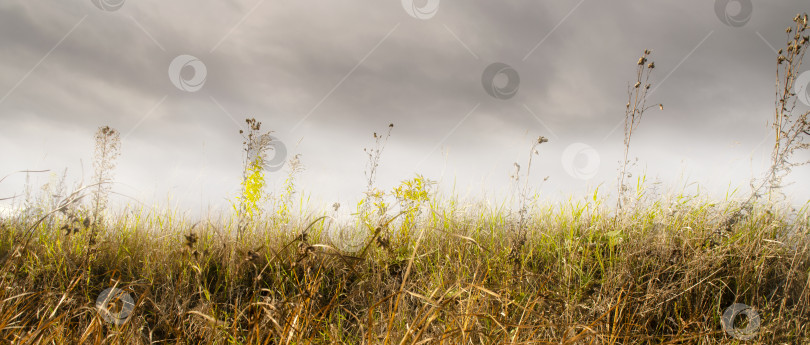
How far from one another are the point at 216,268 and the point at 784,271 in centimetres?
496

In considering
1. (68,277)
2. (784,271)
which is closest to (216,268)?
(68,277)

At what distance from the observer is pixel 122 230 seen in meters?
5.16

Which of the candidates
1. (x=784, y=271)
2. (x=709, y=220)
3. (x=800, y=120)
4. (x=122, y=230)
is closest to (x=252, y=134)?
(x=122, y=230)

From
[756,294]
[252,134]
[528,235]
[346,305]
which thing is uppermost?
[252,134]

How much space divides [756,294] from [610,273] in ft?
4.00

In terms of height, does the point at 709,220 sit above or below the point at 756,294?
above

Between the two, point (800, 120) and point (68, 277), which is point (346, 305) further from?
point (800, 120)

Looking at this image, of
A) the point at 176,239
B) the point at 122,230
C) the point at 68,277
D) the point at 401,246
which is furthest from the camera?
the point at 122,230

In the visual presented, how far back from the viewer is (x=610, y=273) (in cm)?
338

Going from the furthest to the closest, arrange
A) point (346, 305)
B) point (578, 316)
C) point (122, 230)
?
point (122, 230), point (346, 305), point (578, 316)

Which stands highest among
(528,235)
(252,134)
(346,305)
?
(252,134)

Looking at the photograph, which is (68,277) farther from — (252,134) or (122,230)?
(252,134)

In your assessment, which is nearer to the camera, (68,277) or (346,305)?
(346,305)

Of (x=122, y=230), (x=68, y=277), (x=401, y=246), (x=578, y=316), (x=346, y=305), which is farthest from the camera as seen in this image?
(x=122, y=230)
